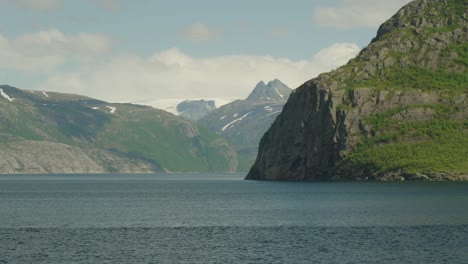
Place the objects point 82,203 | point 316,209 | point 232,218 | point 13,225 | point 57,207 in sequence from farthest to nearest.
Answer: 1. point 82,203
2. point 57,207
3. point 316,209
4. point 232,218
5. point 13,225

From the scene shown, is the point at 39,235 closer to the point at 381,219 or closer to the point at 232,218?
the point at 232,218

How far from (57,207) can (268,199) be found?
53020mm

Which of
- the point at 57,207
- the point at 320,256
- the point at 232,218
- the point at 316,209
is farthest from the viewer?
the point at 57,207

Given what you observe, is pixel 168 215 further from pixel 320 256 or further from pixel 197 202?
pixel 320 256

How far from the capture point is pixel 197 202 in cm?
19750

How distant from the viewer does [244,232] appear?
390 feet

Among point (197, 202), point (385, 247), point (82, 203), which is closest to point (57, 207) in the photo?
point (82, 203)

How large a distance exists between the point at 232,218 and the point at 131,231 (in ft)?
91.9

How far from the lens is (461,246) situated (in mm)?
98500

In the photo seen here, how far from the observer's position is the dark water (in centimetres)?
9325

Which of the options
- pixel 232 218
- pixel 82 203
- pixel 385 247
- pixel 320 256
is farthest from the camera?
pixel 82 203

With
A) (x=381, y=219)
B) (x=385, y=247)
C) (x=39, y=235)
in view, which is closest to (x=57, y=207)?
(x=39, y=235)

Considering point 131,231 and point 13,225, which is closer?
point 131,231

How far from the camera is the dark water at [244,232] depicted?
9325cm
